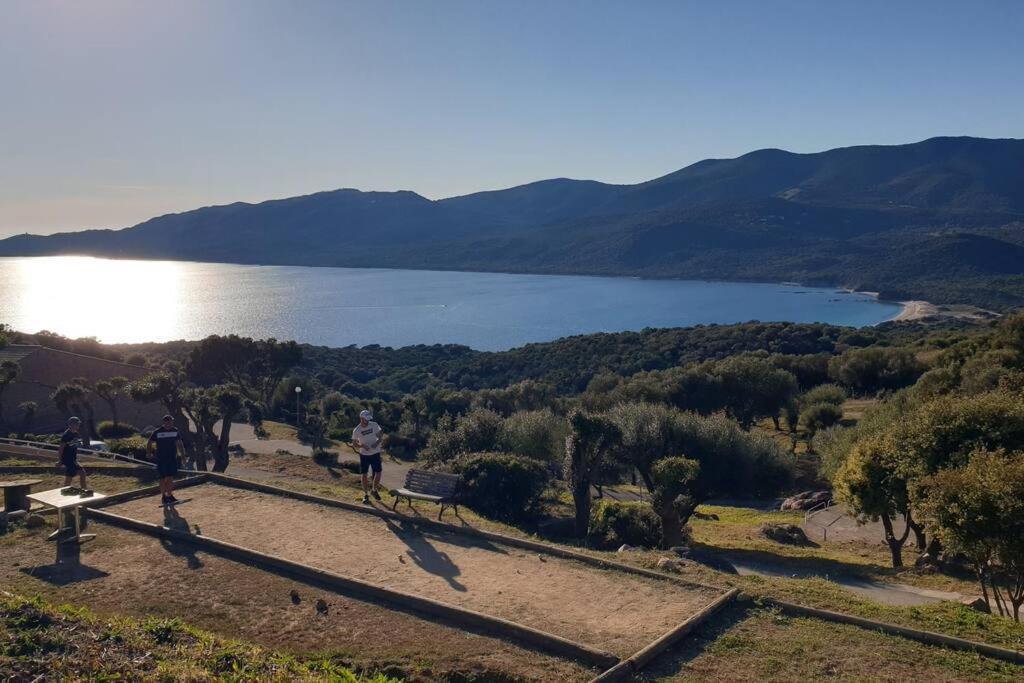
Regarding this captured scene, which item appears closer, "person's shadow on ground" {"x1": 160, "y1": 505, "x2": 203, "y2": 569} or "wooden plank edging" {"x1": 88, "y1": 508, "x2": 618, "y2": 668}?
"wooden plank edging" {"x1": 88, "y1": 508, "x2": 618, "y2": 668}

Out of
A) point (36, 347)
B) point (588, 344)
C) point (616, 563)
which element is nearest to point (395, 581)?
point (616, 563)

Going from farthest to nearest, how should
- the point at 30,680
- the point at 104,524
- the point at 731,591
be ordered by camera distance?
the point at 104,524, the point at 731,591, the point at 30,680

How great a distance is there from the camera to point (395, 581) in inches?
351

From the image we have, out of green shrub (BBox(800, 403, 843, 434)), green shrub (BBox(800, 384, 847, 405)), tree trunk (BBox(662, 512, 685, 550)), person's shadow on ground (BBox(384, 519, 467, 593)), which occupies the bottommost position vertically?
green shrub (BBox(800, 403, 843, 434))

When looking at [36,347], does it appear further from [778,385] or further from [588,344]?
[588,344]

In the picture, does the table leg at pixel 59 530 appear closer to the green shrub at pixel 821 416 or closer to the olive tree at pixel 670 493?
the olive tree at pixel 670 493

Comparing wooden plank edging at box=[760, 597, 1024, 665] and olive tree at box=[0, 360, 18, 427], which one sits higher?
olive tree at box=[0, 360, 18, 427]

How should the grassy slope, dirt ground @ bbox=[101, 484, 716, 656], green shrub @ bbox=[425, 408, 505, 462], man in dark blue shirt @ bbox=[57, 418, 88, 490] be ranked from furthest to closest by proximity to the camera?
green shrub @ bbox=[425, 408, 505, 462] < man in dark blue shirt @ bbox=[57, 418, 88, 490] < dirt ground @ bbox=[101, 484, 716, 656] < the grassy slope

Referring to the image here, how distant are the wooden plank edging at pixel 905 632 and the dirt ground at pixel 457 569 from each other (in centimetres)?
86

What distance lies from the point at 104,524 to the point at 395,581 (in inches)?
192

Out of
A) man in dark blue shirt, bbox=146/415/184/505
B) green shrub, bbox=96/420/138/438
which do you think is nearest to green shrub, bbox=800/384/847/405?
green shrub, bbox=96/420/138/438

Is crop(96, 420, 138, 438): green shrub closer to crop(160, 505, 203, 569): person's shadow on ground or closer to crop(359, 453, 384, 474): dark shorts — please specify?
crop(160, 505, 203, 569): person's shadow on ground

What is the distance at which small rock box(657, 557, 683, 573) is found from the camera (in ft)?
31.4

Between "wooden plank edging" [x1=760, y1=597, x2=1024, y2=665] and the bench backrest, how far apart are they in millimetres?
5036
